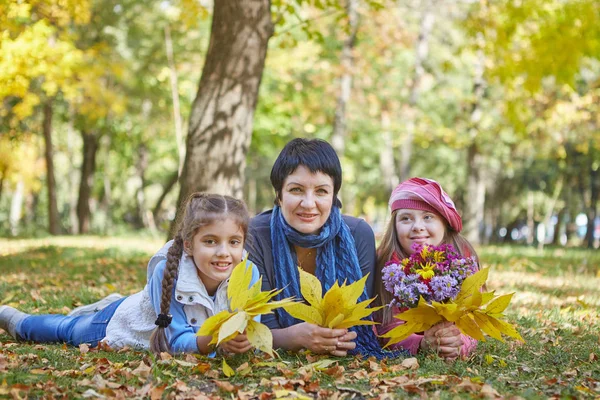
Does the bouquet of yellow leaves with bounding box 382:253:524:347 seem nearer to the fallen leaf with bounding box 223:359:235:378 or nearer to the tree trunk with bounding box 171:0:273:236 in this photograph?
the fallen leaf with bounding box 223:359:235:378

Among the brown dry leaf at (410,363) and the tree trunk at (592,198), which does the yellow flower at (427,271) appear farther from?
the tree trunk at (592,198)

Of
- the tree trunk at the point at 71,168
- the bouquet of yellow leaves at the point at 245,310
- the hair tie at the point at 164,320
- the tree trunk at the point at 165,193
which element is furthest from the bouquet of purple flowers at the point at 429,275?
the tree trunk at the point at 165,193

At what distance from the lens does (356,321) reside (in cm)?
347

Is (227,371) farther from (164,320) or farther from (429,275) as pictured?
(429,275)

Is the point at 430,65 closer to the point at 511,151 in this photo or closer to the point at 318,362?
the point at 511,151

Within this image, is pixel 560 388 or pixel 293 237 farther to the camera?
pixel 293 237

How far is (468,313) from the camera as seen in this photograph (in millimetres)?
3506

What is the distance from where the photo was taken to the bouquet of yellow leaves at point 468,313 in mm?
3439

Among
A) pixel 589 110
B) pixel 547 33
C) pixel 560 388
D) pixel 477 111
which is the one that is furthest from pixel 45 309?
pixel 589 110

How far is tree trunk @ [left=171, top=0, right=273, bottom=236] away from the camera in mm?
6711

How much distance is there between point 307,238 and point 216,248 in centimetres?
60

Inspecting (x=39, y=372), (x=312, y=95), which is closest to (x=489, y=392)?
(x=39, y=372)

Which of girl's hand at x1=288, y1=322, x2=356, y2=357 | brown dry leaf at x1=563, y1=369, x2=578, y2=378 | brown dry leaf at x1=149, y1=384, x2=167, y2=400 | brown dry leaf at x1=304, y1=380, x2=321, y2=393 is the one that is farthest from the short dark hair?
brown dry leaf at x1=563, y1=369, x2=578, y2=378

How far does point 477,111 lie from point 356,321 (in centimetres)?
1471
